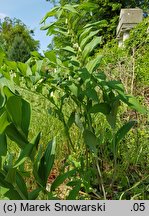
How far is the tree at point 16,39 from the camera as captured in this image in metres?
23.2

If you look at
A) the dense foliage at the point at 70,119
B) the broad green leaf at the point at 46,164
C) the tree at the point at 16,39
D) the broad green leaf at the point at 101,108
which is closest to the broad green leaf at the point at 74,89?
the dense foliage at the point at 70,119

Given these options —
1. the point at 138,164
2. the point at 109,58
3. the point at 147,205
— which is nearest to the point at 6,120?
the point at 147,205

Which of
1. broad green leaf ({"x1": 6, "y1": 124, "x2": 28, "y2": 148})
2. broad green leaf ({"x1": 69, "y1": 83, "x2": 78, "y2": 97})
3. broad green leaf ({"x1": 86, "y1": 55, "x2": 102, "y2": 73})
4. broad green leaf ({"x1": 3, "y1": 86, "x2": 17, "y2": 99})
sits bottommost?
broad green leaf ({"x1": 6, "y1": 124, "x2": 28, "y2": 148})

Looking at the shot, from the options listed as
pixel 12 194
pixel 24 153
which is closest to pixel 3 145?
pixel 24 153

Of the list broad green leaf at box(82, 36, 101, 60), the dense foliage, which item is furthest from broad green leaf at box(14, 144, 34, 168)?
broad green leaf at box(82, 36, 101, 60)

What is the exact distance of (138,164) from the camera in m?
2.32

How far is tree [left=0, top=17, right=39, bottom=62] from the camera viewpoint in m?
23.2

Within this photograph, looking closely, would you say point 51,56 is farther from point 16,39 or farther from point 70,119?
point 16,39

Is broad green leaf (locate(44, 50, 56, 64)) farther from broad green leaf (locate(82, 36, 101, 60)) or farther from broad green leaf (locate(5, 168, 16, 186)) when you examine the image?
broad green leaf (locate(5, 168, 16, 186))

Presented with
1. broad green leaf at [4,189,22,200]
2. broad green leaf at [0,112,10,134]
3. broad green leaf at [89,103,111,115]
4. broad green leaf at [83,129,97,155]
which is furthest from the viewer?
broad green leaf at [83,129,97,155]

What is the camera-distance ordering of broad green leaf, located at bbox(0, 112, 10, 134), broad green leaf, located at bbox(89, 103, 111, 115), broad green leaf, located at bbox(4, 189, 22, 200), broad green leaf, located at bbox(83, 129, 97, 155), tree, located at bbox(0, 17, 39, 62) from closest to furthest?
broad green leaf, located at bbox(0, 112, 10, 134) < broad green leaf, located at bbox(4, 189, 22, 200) < broad green leaf, located at bbox(89, 103, 111, 115) < broad green leaf, located at bbox(83, 129, 97, 155) < tree, located at bbox(0, 17, 39, 62)

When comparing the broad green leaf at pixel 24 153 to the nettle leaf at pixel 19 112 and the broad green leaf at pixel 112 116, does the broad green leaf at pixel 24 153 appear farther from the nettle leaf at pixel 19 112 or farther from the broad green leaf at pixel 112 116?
the broad green leaf at pixel 112 116

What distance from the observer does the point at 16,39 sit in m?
24.9

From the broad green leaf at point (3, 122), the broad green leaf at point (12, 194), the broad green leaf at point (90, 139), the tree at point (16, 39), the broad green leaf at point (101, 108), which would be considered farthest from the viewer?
the tree at point (16, 39)
